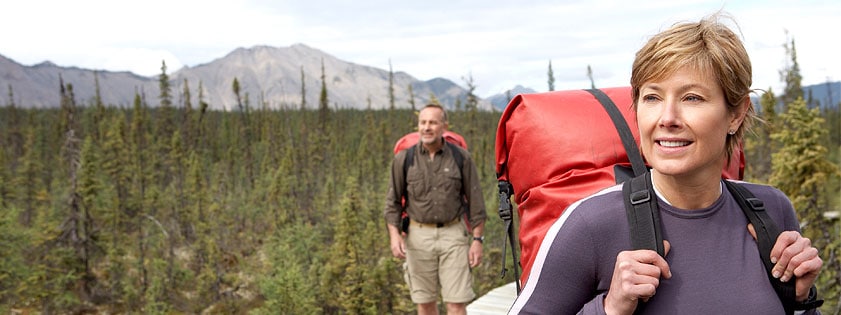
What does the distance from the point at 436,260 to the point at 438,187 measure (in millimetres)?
717

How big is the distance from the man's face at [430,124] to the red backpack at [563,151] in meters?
3.18

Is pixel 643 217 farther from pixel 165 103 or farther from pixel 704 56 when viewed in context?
pixel 165 103

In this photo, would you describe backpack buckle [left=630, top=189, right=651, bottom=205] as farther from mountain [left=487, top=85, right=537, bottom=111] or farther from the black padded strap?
mountain [left=487, top=85, right=537, bottom=111]

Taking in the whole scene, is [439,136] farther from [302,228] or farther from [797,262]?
[302,228]

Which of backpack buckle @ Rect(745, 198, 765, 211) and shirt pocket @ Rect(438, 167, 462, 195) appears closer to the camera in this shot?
backpack buckle @ Rect(745, 198, 765, 211)

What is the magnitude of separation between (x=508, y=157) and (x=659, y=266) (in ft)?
2.99

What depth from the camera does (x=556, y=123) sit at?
198 centimetres

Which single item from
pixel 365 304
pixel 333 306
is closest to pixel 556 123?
pixel 365 304

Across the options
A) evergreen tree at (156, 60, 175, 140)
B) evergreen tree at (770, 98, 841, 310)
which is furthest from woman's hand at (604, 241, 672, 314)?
evergreen tree at (156, 60, 175, 140)

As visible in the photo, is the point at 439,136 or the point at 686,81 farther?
the point at 439,136

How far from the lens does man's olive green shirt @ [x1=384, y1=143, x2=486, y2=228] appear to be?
548 centimetres

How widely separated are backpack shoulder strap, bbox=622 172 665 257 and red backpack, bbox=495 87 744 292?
0.93 feet

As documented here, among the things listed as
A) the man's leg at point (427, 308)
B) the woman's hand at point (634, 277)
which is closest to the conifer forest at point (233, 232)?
the woman's hand at point (634, 277)

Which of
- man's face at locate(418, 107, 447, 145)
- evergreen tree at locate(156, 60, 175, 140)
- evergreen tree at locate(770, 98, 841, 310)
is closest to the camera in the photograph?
man's face at locate(418, 107, 447, 145)
